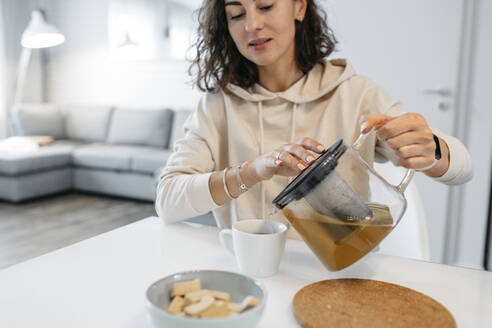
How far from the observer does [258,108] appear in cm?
116

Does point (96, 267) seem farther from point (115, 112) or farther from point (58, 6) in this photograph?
point (58, 6)

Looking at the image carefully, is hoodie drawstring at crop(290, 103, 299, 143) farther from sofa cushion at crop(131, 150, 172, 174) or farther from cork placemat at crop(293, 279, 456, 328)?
sofa cushion at crop(131, 150, 172, 174)

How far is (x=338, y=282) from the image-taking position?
65 centimetres

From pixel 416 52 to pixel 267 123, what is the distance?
1550 millimetres

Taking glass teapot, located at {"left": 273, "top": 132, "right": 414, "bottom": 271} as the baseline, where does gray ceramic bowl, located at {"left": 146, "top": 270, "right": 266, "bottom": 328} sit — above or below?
below

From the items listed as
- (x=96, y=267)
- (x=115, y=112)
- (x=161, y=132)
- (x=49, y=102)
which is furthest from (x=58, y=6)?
(x=96, y=267)

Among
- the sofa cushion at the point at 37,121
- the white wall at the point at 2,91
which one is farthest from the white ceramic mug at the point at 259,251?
the white wall at the point at 2,91

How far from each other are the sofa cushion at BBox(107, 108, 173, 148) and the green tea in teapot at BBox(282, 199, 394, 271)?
3546 millimetres

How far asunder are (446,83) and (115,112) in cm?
324

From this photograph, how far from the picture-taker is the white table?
56 cm

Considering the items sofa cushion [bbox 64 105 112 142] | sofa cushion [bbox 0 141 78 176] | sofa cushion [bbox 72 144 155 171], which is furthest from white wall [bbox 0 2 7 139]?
sofa cushion [bbox 72 144 155 171]

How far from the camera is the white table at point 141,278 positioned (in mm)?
559

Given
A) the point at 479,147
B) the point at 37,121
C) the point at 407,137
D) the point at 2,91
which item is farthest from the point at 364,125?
the point at 2,91

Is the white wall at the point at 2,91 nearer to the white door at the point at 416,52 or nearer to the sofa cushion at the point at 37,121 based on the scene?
the sofa cushion at the point at 37,121
